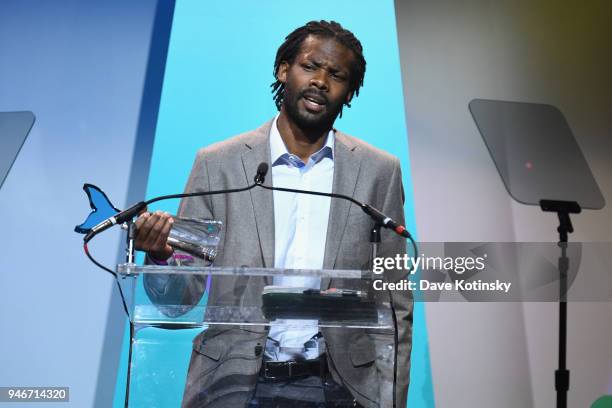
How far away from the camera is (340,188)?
3.38 m

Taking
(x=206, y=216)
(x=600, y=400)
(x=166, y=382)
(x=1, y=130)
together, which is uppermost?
(x=1, y=130)

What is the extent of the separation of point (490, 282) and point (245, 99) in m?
1.76

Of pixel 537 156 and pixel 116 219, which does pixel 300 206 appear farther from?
pixel 537 156

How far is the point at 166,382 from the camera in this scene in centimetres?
213

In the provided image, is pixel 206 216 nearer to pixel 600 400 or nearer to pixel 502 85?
pixel 502 85

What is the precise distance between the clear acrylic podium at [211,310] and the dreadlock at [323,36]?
1720mm

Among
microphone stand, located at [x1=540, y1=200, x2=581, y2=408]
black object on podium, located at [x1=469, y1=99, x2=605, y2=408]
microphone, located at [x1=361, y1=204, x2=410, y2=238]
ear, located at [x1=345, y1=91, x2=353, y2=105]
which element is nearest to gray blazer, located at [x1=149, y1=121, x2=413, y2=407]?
microphone, located at [x1=361, y1=204, x2=410, y2=238]

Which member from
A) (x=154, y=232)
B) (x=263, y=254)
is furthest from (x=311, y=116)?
(x=154, y=232)

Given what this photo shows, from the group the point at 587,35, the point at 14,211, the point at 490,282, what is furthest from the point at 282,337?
the point at 587,35

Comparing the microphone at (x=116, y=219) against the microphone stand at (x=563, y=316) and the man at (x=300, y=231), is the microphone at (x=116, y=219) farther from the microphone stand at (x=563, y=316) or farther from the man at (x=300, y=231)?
the microphone stand at (x=563, y=316)

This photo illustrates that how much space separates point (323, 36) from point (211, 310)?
193cm

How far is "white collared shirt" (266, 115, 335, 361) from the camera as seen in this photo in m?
3.23

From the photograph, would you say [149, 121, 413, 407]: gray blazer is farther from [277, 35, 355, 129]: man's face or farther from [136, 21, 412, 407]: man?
[277, 35, 355, 129]: man's face

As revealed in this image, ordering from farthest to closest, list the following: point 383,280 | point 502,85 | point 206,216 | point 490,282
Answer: point 502,85
point 206,216
point 490,282
point 383,280
